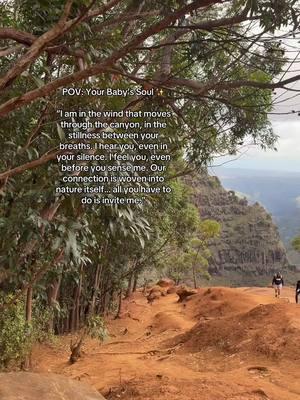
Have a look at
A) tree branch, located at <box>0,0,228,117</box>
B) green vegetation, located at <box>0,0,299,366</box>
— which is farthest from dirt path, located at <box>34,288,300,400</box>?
tree branch, located at <box>0,0,228,117</box>

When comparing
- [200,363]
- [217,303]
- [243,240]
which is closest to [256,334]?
[200,363]

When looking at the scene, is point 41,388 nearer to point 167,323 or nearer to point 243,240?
point 167,323

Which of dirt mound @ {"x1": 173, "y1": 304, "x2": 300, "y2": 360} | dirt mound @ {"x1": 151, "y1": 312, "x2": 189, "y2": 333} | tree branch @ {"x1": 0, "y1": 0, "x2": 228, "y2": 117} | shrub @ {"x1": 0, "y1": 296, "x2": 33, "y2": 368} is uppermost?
tree branch @ {"x1": 0, "y1": 0, "x2": 228, "y2": 117}

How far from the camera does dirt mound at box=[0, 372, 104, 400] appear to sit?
13.4ft

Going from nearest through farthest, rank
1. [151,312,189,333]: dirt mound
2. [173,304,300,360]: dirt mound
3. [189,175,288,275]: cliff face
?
[173,304,300,360]: dirt mound → [151,312,189,333]: dirt mound → [189,175,288,275]: cliff face

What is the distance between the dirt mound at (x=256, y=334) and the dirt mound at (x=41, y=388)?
592 cm

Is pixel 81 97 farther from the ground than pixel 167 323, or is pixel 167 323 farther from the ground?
pixel 81 97

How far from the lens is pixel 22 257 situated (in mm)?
5426

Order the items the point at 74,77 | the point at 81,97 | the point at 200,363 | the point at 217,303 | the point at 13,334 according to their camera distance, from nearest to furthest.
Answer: the point at 74,77
the point at 81,97
the point at 13,334
the point at 200,363
the point at 217,303

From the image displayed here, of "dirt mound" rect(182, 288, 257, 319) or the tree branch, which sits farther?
"dirt mound" rect(182, 288, 257, 319)

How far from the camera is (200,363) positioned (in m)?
10.4

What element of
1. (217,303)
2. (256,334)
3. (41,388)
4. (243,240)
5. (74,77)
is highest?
(74,77)

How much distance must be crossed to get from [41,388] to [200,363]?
6704 mm

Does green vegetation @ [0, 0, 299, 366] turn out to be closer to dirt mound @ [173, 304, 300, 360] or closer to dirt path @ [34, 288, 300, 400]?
dirt path @ [34, 288, 300, 400]
